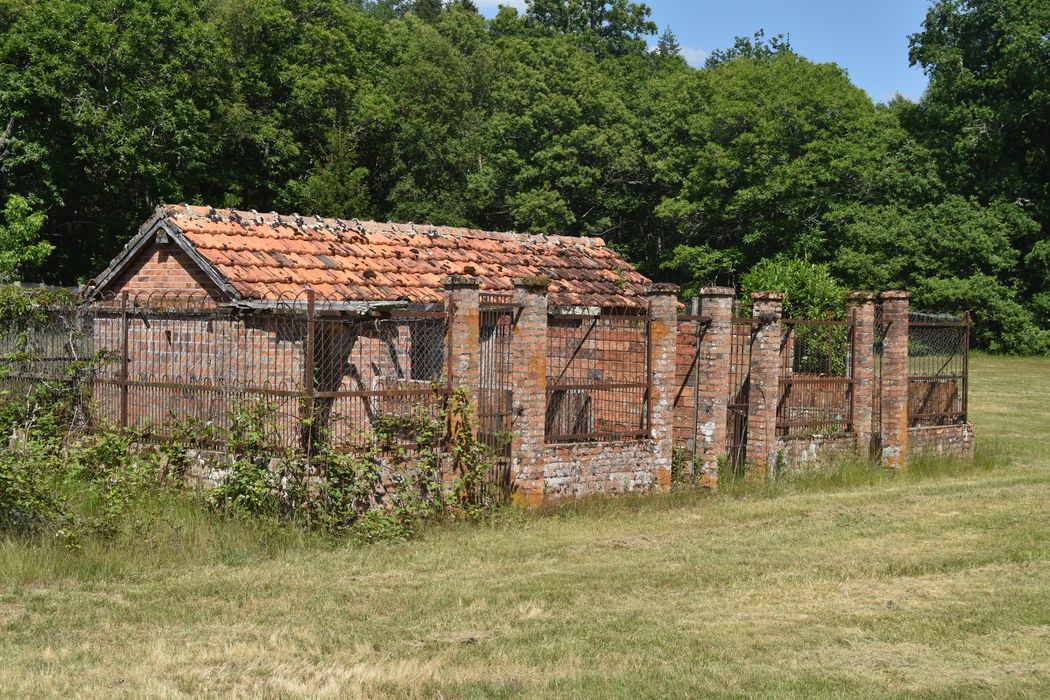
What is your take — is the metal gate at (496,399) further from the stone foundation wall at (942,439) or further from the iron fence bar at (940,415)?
the iron fence bar at (940,415)

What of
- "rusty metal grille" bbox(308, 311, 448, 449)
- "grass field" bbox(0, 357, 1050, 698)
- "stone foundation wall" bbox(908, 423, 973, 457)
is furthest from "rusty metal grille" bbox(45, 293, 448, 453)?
"stone foundation wall" bbox(908, 423, 973, 457)

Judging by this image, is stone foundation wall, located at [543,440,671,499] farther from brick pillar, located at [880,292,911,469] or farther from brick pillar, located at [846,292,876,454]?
brick pillar, located at [880,292,911,469]

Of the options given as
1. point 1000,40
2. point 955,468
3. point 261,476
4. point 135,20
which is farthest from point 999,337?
point 261,476

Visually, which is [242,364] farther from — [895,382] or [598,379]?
[895,382]

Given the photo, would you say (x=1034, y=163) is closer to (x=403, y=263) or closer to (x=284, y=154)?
(x=284, y=154)

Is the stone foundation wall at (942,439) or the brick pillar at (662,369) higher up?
the brick pillar at (662,369)

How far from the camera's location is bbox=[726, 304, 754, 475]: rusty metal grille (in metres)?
15.0

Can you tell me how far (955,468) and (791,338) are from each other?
11.6ft

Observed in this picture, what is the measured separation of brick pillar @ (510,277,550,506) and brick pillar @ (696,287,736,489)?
2862 mm

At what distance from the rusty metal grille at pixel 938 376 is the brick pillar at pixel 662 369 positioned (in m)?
5.66

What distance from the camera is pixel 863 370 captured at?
638 inches

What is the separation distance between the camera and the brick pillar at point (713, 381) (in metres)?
14.0

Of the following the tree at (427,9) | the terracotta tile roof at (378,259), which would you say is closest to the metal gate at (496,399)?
the terracotta tile roof at (378,259)

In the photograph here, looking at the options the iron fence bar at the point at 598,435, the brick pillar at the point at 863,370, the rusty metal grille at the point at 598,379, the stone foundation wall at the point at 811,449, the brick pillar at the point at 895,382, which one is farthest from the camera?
the brick pillar at the point at 895,382
